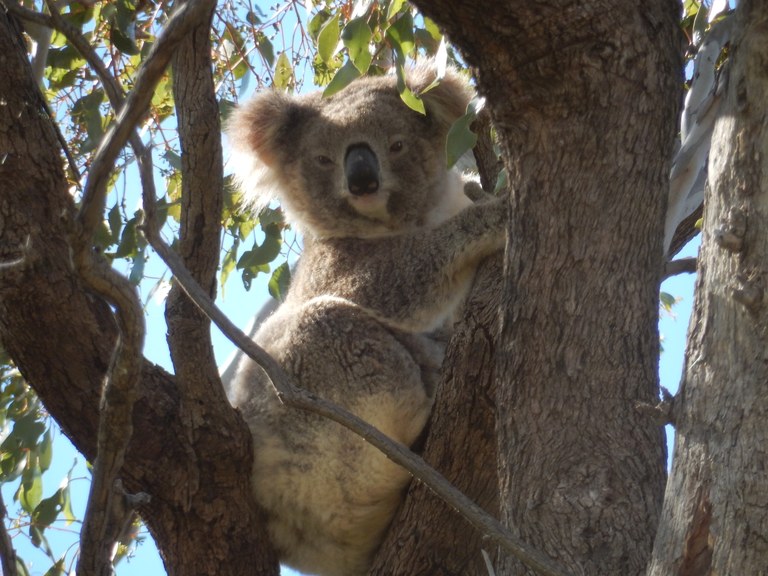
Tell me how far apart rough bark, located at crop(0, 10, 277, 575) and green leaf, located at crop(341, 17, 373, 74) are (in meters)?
0.60

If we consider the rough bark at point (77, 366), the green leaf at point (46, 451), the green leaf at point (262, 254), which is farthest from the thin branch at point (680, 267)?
the green leaf at point (46, 451)

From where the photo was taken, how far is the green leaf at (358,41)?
1987mm

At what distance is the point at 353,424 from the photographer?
1277 mm

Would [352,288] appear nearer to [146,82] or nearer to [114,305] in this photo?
[114,305]

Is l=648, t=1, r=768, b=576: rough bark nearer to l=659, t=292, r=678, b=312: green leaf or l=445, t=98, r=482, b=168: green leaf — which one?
l=445, t=98, r=482, b=168: green leaf

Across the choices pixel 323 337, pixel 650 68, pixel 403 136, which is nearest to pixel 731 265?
pixel 650 68

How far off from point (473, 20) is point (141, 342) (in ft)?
2.03

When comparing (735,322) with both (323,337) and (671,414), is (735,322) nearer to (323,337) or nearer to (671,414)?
(671,414)

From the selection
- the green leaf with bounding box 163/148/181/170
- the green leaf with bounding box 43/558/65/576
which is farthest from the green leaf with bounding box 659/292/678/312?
the green leaf with bounding box 43/558/65/576

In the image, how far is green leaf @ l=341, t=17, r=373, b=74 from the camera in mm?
1987

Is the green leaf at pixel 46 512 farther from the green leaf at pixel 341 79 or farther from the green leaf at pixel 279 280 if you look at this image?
the green leaf at pixel 341 79

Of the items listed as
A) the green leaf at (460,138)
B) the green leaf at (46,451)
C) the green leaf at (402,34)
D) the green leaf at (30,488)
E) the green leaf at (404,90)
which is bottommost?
the green leaf at (30,488)

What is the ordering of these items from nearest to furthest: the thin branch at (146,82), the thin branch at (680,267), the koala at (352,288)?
the thin branch at (146,82) < the thin branch at (680,267) < the koala at (352,288)

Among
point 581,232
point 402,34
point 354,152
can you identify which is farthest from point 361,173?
point 581,232
